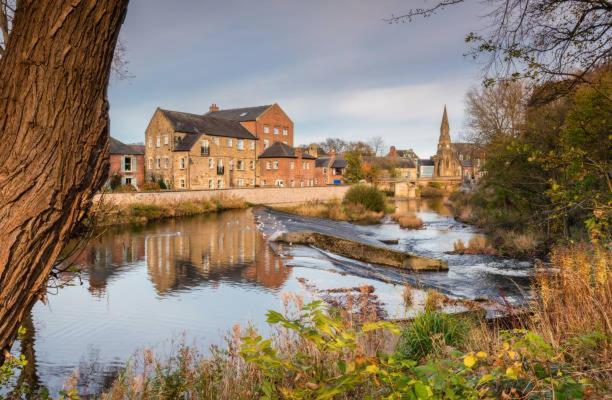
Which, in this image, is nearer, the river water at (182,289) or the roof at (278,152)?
the river water at (182,289)

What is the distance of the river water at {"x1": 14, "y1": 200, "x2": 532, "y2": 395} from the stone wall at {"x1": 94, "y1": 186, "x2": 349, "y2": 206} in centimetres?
825

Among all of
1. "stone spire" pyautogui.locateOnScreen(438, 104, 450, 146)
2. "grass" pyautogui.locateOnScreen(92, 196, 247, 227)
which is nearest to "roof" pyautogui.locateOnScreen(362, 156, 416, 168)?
"stone spire" pyautogui.locateOnScreen(438, 104, 450, 146)

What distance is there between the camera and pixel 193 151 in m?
48.8

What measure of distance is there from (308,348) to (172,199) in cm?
3113

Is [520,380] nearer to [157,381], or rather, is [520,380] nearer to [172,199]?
[157,381]

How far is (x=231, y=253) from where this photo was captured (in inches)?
730

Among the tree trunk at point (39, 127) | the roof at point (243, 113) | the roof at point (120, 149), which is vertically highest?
the roof at point (243, 113)

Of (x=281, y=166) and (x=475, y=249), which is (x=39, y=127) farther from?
(x=281, y=166)

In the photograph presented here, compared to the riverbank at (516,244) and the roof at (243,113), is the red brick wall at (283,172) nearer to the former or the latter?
the roof at (243,113)

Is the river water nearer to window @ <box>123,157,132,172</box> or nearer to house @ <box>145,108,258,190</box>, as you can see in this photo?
house @ <box>145,108,258,190</box>

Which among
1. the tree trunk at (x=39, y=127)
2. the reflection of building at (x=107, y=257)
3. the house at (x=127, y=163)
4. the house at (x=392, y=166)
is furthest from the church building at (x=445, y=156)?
the tree trunk at (x=39, y=127)

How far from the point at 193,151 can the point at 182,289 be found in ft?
124

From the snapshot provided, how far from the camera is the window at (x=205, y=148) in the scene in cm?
5006

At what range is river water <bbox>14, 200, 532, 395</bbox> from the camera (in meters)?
8.19
